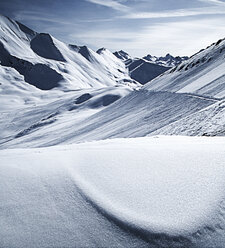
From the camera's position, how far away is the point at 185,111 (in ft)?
49.6

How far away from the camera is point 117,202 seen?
9.04ft

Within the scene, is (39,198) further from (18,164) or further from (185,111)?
(185,111)

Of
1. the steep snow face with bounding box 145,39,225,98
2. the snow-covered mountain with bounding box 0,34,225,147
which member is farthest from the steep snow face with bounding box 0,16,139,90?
the steep snow face with bounding box 145,39,225,98

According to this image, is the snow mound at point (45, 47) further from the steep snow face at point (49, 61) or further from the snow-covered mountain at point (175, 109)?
the snow-covered mountain at point (175, 109)

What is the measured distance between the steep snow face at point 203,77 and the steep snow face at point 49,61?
70.1m

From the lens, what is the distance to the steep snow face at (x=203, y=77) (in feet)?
53.2

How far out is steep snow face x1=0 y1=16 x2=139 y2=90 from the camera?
102062 mm

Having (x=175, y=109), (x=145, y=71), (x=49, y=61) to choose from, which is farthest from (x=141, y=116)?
(x=145, y=71)

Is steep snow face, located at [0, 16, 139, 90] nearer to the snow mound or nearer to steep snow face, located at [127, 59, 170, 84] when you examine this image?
the snow mound

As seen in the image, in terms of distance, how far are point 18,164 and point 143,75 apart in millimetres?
168274

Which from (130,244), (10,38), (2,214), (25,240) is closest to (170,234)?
(130,244)

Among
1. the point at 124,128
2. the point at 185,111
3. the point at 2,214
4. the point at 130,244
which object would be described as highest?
the point at 2,214

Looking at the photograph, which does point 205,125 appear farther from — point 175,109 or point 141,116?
point 141,116

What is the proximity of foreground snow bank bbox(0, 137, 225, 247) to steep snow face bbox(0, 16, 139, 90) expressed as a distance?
88632 millimetres
